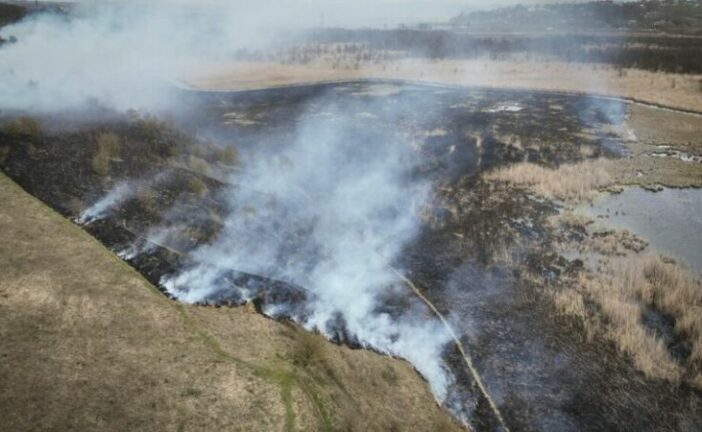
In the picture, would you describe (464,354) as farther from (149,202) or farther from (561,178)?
(561,178)

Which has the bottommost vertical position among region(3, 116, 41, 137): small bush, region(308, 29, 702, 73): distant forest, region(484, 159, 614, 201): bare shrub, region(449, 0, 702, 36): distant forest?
region(484, 159, 614, 201): bare shrub

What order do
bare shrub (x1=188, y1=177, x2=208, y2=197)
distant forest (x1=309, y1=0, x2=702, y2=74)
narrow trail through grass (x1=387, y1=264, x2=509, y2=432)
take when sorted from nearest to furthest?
narrow trail through grass (x1=387, y1=264, x2=509, y2=432) < bare shrub (x1=188, y1=177, x2=208, y2=197) < distant forest (x1=309, y1=0, x2=702, y2=74)

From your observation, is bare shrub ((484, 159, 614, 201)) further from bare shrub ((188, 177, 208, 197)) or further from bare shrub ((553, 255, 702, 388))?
bare shrub ((188, 177, 208, 197))

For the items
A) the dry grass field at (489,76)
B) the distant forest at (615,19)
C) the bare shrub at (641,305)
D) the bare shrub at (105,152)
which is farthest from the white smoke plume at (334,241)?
the distant forest at (615,19)

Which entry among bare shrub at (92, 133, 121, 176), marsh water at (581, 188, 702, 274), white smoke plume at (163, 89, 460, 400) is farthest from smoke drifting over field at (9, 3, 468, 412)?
marsh water at (581, 188, 702, 274)

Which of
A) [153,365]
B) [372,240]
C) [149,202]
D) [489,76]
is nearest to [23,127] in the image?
[149,202]

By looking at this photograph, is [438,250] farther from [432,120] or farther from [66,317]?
[432,120]

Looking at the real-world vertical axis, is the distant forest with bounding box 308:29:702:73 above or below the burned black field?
above
